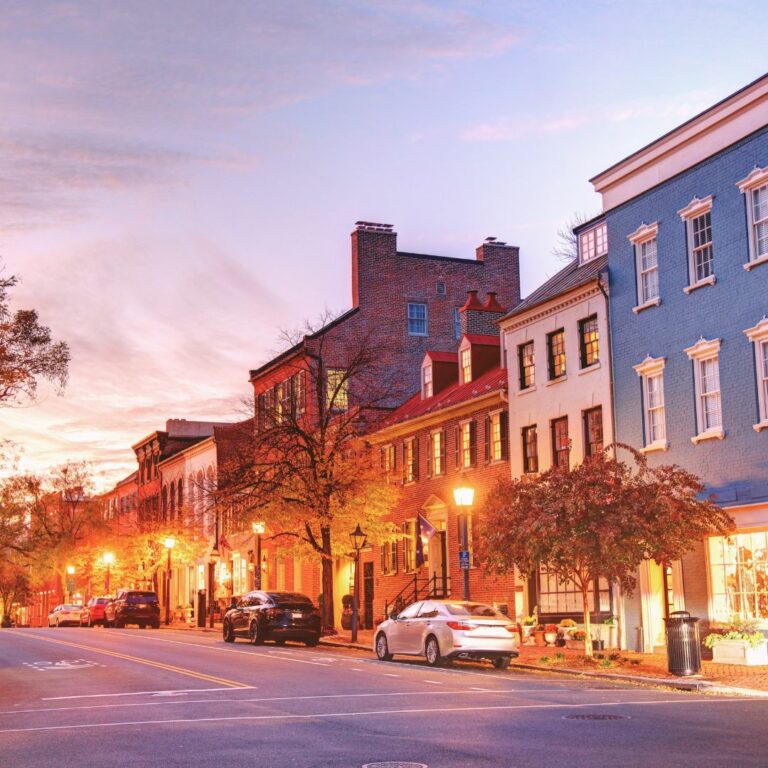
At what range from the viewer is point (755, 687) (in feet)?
62.5

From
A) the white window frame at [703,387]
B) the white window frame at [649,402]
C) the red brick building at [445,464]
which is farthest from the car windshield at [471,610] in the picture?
the red brick building at [445,464]

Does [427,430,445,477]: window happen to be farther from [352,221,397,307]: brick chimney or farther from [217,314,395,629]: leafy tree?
[352,221,397,307]: brick chimney

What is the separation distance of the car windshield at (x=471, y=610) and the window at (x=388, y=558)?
18.5 meters

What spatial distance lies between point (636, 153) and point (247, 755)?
22769 millimetres

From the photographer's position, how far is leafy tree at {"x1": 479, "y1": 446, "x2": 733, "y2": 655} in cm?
2405

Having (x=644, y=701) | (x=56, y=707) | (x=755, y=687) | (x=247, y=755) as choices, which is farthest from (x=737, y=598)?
(x=247, y=755)

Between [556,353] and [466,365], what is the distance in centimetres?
816

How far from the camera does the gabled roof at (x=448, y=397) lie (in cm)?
3916

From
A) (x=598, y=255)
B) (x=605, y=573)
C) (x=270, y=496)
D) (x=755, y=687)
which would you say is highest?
(x=598, y=255)

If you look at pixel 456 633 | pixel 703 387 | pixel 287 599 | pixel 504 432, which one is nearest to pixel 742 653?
pixel 456 633

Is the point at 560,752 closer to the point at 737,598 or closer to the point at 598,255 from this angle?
the point at 737,598

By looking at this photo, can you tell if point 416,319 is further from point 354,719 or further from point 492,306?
point 354,719

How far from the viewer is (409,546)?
142ft

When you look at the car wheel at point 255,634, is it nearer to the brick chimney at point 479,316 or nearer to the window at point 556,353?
the window at point 556,353
